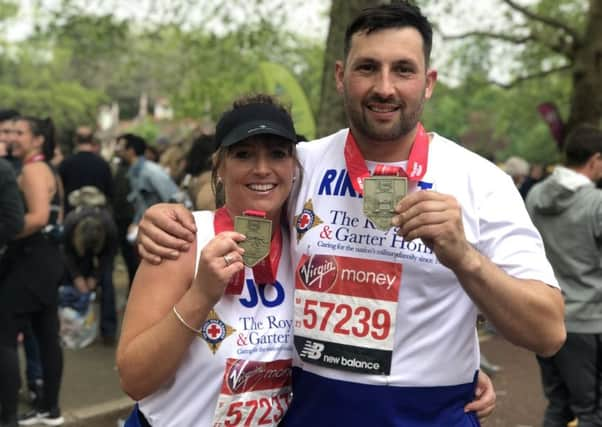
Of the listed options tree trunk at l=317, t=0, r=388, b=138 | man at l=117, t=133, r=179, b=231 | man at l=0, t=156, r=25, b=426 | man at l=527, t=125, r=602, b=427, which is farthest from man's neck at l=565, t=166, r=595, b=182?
man at l=117, t=133, r=179, b=231

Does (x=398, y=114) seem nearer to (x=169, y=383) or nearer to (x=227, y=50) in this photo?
(x=169, y=383)

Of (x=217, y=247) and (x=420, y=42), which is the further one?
(x=420, y=42)

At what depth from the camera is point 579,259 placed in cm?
416

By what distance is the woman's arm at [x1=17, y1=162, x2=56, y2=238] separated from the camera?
14.4 feet

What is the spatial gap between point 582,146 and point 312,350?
3.06m

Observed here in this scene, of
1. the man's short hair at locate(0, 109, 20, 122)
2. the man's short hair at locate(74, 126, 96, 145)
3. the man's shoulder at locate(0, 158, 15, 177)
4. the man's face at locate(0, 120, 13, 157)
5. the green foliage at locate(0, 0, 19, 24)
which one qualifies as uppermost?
the green foliage at locate(0, 0, 19, 24)

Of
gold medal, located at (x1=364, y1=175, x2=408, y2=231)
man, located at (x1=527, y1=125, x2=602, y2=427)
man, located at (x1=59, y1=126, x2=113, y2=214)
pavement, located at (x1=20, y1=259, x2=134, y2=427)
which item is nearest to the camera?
gold medal, located at (x1=364, y1=175, x2=408, y2=231)

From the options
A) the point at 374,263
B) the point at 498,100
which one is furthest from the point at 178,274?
the point at 498,100

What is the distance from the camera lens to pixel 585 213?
4117 mm

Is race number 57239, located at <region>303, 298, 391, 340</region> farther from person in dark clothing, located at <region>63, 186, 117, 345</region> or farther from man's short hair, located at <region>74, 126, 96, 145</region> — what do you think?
man's short hair, located at <region>74, 126, 96, 145</region>

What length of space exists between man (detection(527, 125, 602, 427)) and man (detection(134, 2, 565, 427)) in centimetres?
244

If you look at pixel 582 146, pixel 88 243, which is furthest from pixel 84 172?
pixel 582 146

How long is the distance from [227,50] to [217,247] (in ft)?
36.0

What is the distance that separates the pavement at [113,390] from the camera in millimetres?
5008
